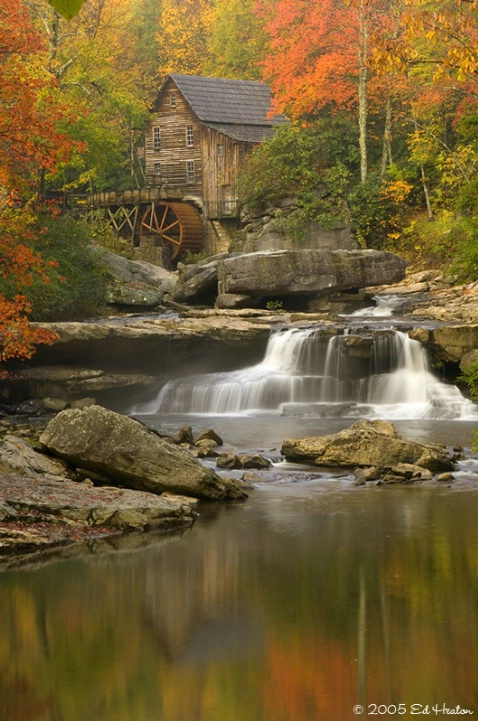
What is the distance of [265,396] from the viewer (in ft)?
78.5

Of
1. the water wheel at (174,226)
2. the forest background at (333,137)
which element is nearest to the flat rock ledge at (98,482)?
the forest background at (333,137)

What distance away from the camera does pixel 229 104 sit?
48719 mm

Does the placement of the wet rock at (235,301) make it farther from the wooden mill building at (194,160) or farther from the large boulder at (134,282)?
the wooden mill building at (194,160)

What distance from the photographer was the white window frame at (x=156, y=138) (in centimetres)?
A: 5111

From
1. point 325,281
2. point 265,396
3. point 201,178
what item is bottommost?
point 265,396

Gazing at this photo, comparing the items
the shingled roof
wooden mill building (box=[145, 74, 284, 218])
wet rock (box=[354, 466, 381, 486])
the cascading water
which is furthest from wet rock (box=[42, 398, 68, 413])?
the shingled roof

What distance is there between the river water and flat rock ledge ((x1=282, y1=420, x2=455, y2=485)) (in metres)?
0.43

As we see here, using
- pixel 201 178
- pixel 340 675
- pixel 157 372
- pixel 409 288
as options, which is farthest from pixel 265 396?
pixel 201 178

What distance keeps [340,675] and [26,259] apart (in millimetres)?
13072

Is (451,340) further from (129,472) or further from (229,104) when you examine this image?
(229,104)

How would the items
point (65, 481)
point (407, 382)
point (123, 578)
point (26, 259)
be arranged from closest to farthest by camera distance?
1. point (123, 578)
2. point (65, 481)
3. point (26, 259)
4. point (407, 382)

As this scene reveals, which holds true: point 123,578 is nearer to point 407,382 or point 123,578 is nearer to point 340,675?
point 340,675

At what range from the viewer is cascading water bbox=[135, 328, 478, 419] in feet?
76.0

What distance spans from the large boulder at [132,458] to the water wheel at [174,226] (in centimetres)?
3463
